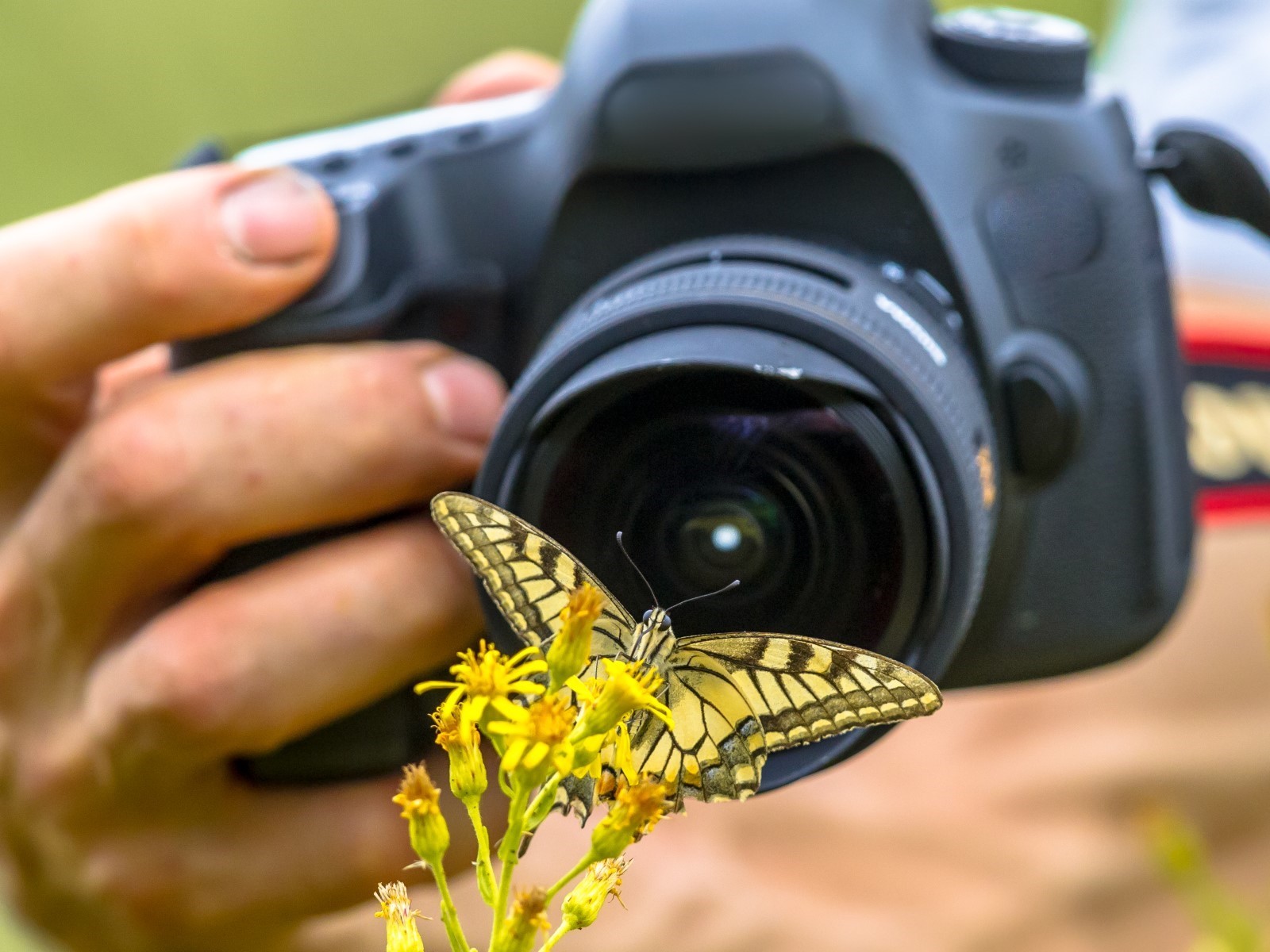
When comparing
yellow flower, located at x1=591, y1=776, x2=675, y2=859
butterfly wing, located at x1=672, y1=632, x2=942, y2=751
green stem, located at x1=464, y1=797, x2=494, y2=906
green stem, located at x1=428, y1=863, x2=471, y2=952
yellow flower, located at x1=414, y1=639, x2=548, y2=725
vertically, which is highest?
yellow flower, located at x1=414, y1=639, x2=548, y2=725

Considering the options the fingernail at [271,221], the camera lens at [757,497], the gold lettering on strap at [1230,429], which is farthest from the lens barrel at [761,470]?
the gold lettering on strap at [1230,429]

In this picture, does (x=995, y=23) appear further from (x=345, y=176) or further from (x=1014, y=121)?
(x=345, y=176)

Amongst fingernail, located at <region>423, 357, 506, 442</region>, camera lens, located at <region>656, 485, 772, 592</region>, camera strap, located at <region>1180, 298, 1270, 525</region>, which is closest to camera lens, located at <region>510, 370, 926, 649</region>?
camera lens, located at <region>656, 485, 772, 592</region>

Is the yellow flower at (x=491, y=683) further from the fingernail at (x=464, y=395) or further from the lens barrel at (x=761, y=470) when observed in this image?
the fingernail at (x=464, y=395)

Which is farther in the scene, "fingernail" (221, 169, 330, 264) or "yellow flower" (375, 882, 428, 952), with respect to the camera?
"fingernail" (221, 169, 330, 264)

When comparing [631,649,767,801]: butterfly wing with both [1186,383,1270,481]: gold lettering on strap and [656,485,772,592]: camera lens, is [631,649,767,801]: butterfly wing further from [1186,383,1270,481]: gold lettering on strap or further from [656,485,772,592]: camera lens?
[1186,383,1270,481]: gold lettering on strap

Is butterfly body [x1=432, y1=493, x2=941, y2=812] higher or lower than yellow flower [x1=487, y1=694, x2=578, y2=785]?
lower

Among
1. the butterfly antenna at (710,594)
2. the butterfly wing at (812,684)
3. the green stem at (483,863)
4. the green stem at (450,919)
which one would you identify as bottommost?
the butterfly antenna at (710,594)
